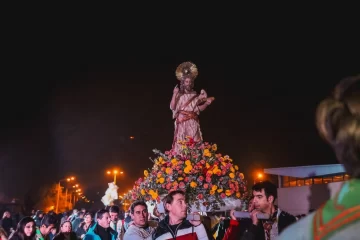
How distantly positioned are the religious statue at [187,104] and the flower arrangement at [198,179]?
115 inches

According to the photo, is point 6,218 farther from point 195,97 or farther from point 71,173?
point 71,173

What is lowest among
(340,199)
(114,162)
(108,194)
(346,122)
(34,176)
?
(340,199)

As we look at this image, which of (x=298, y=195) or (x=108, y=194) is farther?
(x=298, y=195)

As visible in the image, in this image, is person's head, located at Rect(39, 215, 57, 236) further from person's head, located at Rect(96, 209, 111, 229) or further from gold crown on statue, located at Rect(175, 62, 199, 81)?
gold crown on statue, located at Rect(175, 62, 199, 81)

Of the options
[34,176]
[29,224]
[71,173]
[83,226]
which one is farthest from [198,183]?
[71,173]

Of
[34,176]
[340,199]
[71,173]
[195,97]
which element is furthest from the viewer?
[71,173]

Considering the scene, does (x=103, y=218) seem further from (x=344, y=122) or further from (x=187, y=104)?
(x=344, y=122)

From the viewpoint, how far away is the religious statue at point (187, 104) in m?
11.3

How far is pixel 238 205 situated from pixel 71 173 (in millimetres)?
50685

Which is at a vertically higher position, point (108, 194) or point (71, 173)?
point (71, 173)

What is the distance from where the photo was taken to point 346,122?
1465 mm

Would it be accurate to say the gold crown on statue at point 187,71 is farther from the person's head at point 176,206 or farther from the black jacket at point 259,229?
the black jacket at point 259,229

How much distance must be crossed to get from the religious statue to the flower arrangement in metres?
2.92

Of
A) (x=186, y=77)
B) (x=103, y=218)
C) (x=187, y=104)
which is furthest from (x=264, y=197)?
(x=186, y=77)
